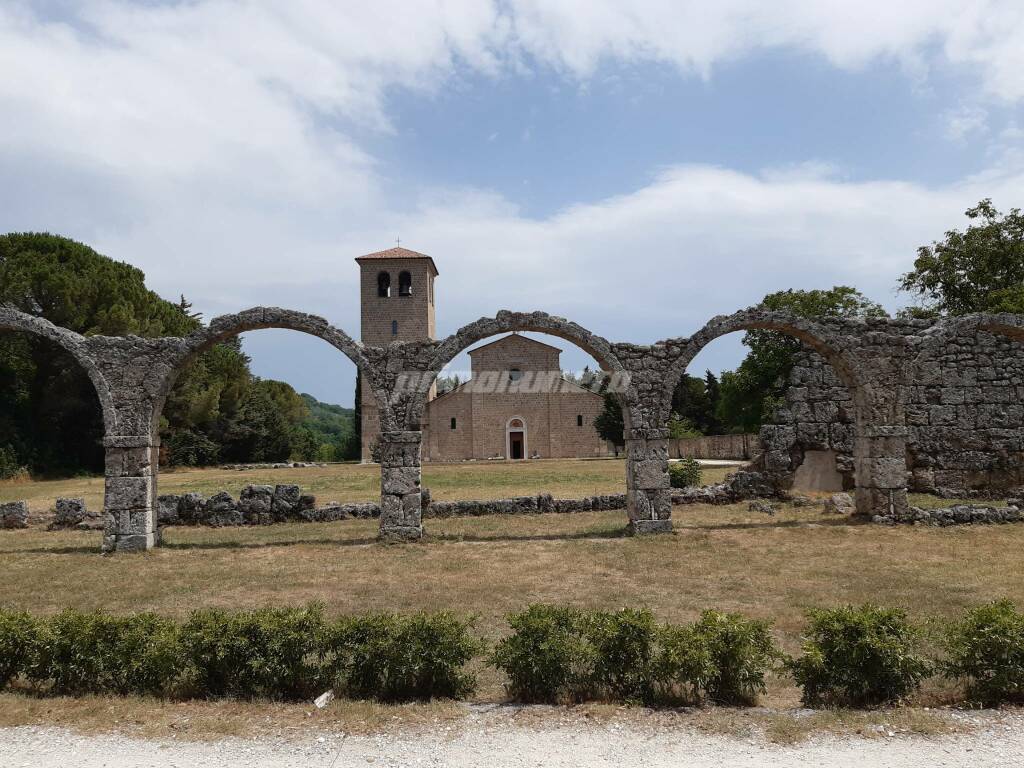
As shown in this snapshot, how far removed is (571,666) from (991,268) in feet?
104

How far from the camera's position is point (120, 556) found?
453 inches

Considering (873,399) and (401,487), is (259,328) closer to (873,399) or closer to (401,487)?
(401,487)

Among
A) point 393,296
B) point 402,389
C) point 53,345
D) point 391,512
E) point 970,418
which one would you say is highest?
point 393,296

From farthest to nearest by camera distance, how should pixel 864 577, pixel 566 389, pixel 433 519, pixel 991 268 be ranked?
pixel 566 389, pixel 991 268, pixel 433 519, pixel 864 577

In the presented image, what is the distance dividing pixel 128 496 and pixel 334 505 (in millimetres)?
4906

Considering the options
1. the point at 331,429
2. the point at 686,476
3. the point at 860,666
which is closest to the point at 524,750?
the point at 860,666

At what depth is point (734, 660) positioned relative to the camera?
15.7 feet

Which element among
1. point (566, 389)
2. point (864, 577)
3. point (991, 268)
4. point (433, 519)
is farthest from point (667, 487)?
point (566, 389)

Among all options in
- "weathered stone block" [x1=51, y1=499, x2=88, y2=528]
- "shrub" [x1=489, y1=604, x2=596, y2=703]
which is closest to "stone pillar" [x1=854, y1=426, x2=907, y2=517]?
"shrub" [x1=489, y1=604, x2=596, y2=703]

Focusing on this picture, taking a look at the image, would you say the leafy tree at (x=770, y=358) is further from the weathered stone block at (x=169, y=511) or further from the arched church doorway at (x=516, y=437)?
the weathered stone block at (x=169, y=511)

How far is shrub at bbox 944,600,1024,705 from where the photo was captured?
4.69m

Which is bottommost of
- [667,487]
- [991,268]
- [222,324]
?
[667,487]

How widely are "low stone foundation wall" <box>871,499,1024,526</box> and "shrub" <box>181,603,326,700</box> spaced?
11.4 metres

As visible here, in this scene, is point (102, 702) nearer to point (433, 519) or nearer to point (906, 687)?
point (906, 687)
